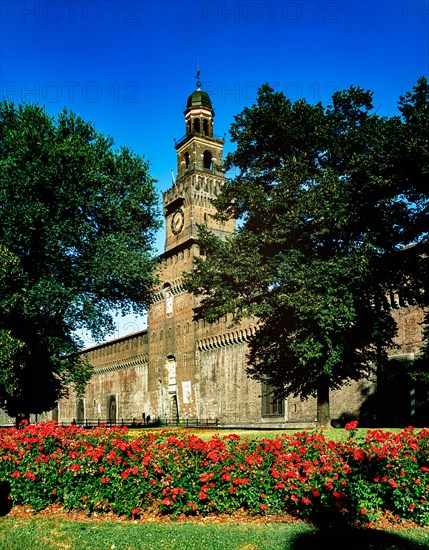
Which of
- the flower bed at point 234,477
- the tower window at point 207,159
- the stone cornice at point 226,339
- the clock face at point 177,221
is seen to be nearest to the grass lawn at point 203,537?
the flower bed at point 234,477

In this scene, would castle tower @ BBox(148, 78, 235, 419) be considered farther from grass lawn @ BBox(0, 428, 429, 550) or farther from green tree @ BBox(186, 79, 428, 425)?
grass lawn @ BBox(0, 428, 429, 550)

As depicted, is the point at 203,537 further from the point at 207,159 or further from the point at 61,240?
the point at 207,159

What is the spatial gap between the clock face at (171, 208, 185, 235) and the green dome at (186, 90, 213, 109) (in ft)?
30.8

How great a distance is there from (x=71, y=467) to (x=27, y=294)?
1124cm

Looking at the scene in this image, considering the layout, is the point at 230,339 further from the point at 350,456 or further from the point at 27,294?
the point at 350,456

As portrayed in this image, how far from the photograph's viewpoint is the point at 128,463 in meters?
8.73

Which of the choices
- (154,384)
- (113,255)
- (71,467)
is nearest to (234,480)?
(71,467)

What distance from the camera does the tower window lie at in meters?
45.2

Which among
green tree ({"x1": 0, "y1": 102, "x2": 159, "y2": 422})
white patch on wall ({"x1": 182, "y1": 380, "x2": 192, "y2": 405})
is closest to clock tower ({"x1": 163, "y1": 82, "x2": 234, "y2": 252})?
white patch on wall ({"x1": 182, "y1": 380, "x2": 192, "y2": 405})

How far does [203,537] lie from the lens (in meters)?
7.15

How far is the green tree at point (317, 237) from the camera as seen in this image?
17172 millimetres

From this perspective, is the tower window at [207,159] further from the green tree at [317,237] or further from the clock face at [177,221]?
the green tree at [317,237]

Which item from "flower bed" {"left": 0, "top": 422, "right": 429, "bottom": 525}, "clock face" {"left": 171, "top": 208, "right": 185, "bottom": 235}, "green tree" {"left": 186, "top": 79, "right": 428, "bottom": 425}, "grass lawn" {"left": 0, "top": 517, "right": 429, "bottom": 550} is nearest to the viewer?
"grass lawn" {"left": 0, "top": 517, "right": 429, "bottom": 550}

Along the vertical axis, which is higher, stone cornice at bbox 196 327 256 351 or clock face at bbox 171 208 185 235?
clock face at bbox 171 208 185 235
